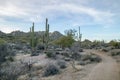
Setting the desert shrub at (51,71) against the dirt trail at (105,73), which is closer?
the dirt trail at (105,73)

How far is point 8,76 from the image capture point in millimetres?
17016

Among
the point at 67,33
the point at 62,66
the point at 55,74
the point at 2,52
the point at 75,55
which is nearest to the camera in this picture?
the point at 55,74

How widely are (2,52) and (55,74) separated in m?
6.29

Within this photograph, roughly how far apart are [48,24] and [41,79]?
2361 centimetres

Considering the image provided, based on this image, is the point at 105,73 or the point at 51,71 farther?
the point at 51,71

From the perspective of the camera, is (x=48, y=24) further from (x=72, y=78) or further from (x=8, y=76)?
(x=8, y=76)

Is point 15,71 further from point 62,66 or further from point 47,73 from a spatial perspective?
point 62,66

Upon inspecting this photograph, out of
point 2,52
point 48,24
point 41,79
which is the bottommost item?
point 41,79

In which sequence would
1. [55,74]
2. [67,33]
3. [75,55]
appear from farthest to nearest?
[67,33] → [75,55] → [55,74]

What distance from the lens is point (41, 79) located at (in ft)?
79.2

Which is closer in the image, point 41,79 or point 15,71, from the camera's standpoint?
point 15,71

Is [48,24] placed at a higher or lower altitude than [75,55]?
higher

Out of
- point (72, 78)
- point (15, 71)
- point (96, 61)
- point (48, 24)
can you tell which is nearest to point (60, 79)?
point (72, 78)

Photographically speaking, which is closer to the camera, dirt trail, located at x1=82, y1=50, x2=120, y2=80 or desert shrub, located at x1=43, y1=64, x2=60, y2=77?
dirt trail, located at x1=82, y1=50, x2=120, y2=80
